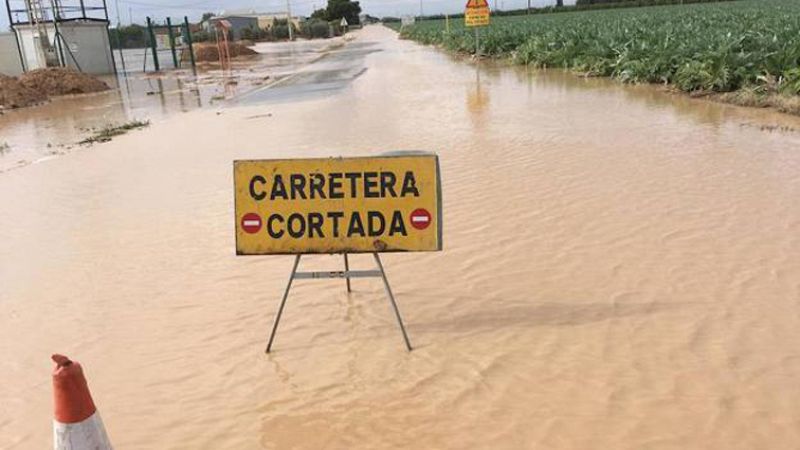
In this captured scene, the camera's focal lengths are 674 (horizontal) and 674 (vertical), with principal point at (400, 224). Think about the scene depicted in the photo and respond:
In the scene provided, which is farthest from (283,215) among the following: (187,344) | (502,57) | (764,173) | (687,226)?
(502,57)

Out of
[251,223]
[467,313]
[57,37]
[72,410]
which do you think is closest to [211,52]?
[57,37]

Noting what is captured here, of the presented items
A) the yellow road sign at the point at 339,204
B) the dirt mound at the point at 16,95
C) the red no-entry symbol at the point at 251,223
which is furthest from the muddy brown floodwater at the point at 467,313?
the dirt mound at the point at 16,95

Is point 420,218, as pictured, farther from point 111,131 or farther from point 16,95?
point 16,95

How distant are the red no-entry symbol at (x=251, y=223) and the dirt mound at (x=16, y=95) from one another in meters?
20.9

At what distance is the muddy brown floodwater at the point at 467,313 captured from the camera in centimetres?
376

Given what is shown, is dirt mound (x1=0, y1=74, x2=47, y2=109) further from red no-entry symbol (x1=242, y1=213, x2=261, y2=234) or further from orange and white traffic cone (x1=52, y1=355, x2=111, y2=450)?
orange and white traffic cone (x1=52, y1=355, x2=111, y2=450)

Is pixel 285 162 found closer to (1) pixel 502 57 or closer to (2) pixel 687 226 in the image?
(2) pixel 687 226

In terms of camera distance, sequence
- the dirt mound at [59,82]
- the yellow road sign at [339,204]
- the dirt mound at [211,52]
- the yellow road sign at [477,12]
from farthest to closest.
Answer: the dirt mound at [211,52] → the dirt mound at [59,82] → the yellow road sign at [477,12] → the yellow road sign at [339,204]

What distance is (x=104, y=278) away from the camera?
6.22 meters

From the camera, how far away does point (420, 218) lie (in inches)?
175

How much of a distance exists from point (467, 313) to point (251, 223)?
172 centimetres

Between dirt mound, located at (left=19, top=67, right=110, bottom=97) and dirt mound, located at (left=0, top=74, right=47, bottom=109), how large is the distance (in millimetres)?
459

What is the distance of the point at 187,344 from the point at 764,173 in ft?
22.8

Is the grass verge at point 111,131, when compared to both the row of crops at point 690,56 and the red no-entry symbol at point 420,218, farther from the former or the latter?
the row of crops at point 690,56
